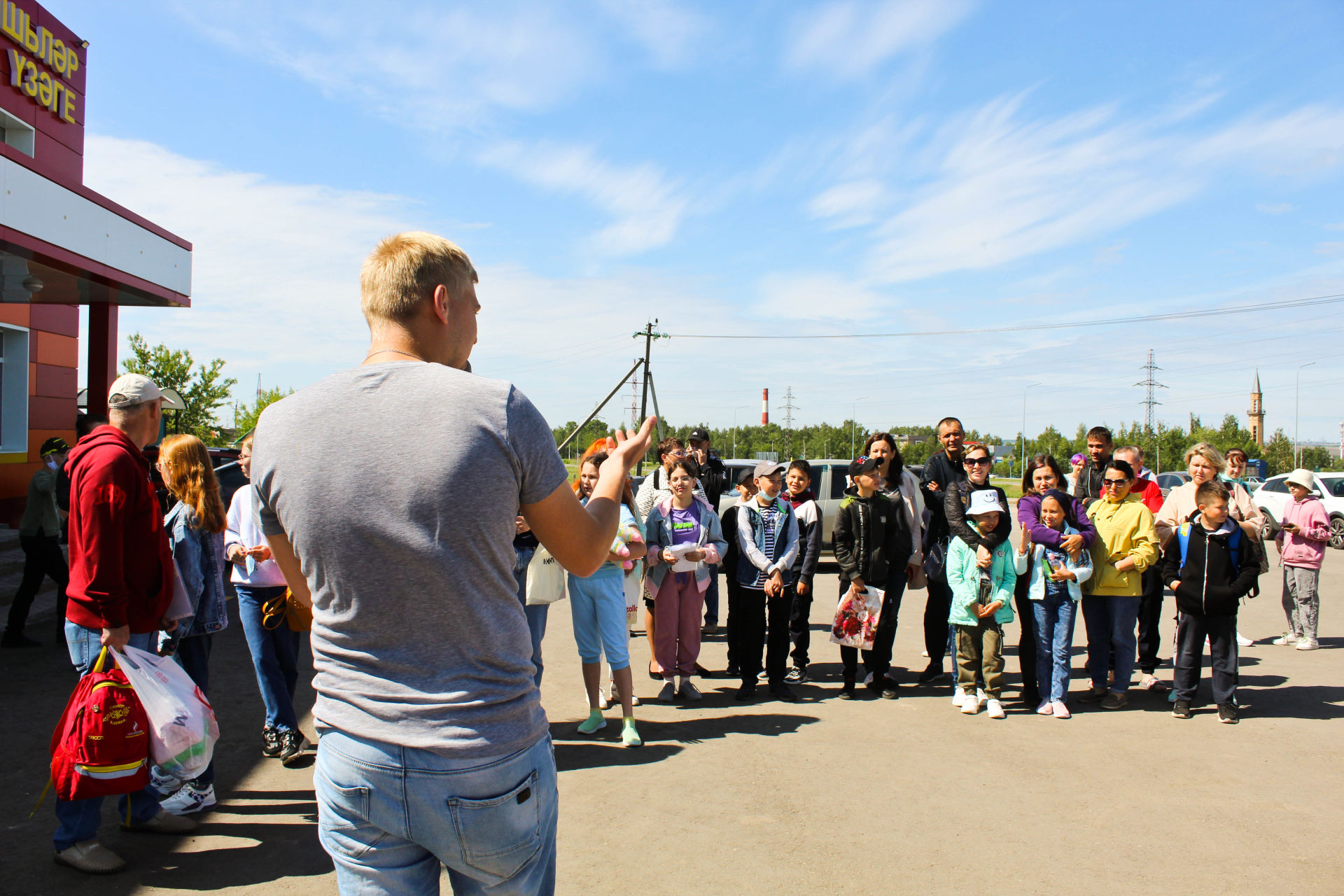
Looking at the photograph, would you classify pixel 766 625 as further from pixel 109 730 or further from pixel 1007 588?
pixel 109 730

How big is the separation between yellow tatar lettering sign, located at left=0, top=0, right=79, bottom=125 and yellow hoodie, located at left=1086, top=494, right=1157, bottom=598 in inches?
616

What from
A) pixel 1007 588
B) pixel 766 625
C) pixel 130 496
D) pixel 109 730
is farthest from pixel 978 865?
pixel 130 496

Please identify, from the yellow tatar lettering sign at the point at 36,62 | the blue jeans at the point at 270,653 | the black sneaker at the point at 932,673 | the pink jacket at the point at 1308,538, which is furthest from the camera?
the yellow tatar lettering sign at the point at 36,62

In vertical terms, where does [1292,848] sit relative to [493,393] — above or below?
below

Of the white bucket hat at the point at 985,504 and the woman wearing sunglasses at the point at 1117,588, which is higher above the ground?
the white bucket hat at the point at 985,504

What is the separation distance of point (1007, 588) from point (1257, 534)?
231 centimetres

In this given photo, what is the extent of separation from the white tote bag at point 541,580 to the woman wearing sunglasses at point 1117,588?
416cm

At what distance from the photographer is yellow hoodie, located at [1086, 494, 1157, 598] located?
21.3ft

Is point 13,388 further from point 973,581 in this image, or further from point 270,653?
point 973,581

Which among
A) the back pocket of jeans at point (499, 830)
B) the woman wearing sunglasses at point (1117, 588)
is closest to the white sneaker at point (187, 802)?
the back pocket of jeans at point (499, 830)

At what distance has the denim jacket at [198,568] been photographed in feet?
15.3

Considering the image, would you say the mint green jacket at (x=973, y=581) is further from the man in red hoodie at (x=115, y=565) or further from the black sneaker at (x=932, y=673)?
the man in red hoodie at (x=115, y=565)

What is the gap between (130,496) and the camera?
389 centimetres

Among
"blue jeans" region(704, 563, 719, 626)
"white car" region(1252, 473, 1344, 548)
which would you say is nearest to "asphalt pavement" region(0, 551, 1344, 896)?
"blue jeans" region(704, 563, 719, 626)
